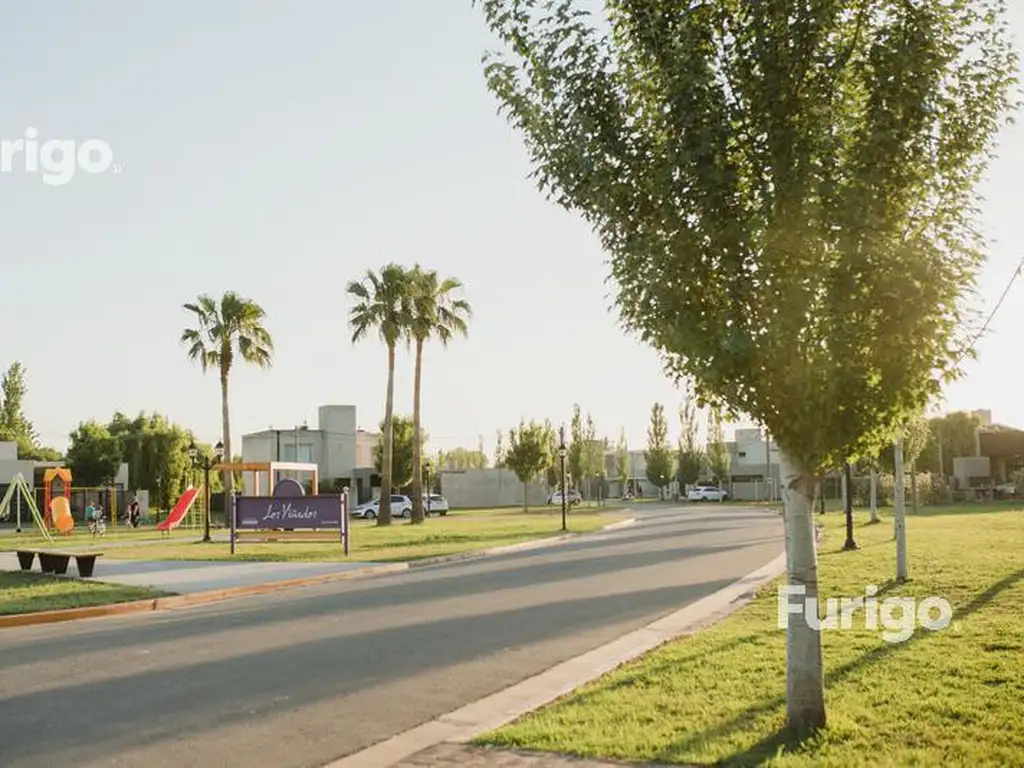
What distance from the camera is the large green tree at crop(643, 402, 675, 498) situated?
307 feet

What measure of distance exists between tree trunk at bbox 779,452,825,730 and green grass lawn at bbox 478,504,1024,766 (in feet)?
0.59

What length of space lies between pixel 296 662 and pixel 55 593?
27.6ft

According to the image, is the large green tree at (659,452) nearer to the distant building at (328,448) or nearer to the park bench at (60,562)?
the distant building at (328,448)

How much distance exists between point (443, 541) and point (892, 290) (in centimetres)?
2564

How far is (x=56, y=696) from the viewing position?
29.9 ft

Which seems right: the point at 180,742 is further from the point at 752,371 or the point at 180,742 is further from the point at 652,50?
the point at 652,50

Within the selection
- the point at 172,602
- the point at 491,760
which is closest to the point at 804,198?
the point at 491,760

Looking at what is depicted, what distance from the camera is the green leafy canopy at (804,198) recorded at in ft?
21.8

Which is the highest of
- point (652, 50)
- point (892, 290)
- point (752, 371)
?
point (652, 50)

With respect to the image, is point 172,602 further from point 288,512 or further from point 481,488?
point 481,488

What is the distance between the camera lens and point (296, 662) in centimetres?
1064

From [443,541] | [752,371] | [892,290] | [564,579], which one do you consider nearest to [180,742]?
[752,371]

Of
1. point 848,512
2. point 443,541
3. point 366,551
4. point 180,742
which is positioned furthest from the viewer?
point 443,541

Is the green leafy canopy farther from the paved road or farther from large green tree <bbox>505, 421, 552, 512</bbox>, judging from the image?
large green tree <bbox>505, 421, 552, 512</bbox>
